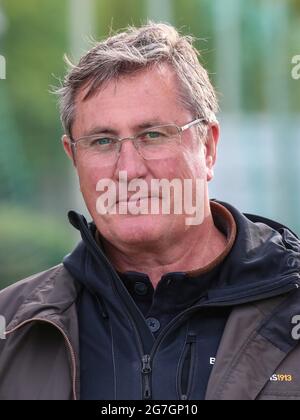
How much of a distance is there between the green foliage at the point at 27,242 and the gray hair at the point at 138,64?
13.6ft

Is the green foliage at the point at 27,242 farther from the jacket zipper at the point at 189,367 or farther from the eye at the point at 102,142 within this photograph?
the jacket zipper at the point at 189,367

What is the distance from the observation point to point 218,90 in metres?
7.29

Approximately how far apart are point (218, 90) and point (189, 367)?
17.9 ft

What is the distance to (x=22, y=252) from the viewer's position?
6.71 metres

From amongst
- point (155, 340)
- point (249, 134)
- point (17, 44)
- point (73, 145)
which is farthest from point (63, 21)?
point (155, 340)

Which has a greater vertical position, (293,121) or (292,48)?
(292,48)

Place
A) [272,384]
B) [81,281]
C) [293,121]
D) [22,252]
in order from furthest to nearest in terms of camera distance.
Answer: [293,121], [22,252], [81,281], [272,384]

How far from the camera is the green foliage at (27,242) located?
21.4 ft

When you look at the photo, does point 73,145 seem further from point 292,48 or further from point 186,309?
point 292,48

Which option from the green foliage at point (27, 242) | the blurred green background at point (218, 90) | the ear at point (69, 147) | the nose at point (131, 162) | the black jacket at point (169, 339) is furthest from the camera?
the blurred green background at point (218, 90)

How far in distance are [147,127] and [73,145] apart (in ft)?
0.94

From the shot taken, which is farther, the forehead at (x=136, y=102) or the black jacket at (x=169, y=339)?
the forehead at (x=136, y=102)

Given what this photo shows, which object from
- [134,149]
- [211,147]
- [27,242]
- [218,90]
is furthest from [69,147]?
[218,90]

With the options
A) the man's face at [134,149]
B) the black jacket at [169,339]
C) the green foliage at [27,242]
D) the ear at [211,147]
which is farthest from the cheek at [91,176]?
the green foliage at [27,242]
